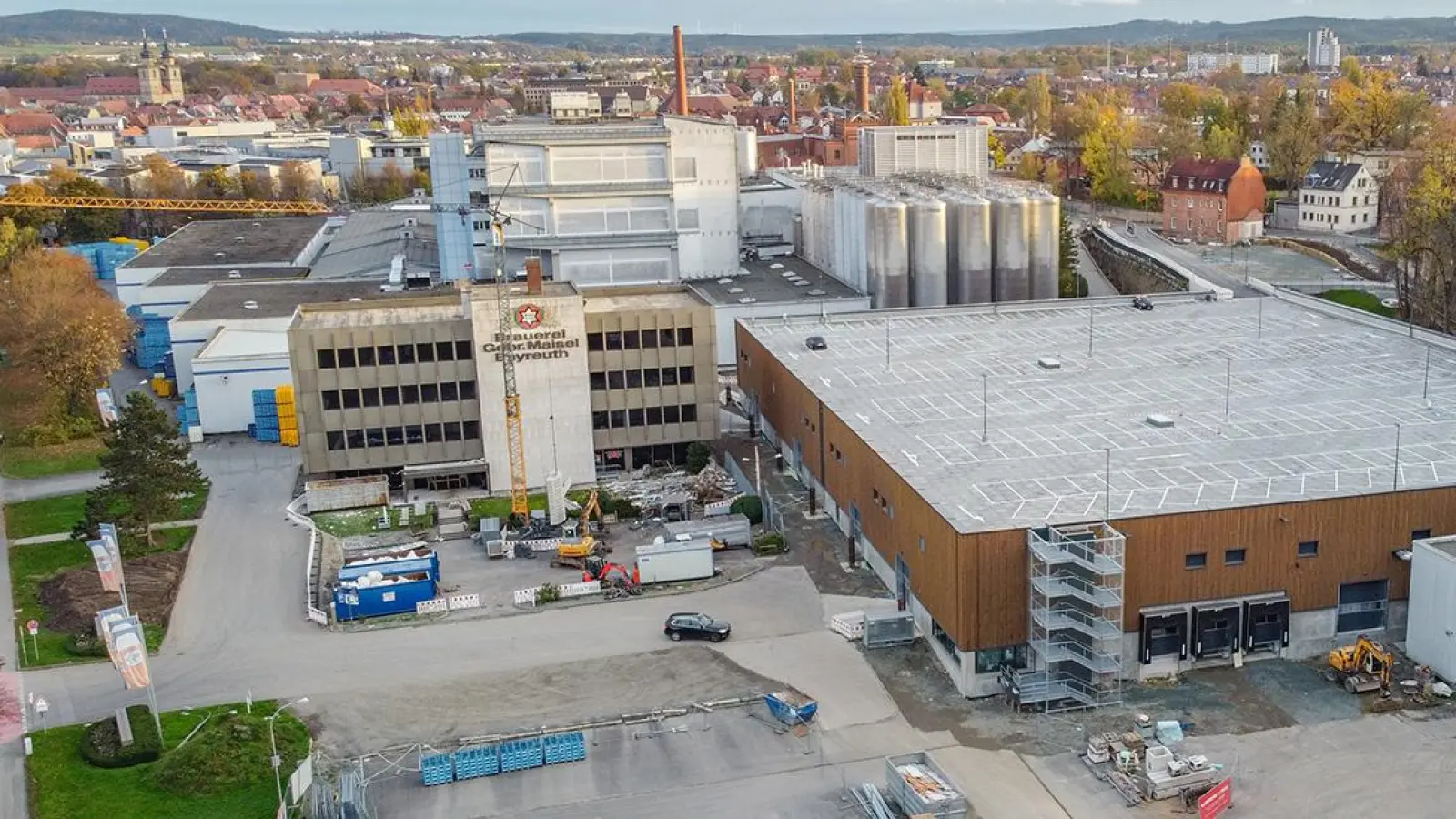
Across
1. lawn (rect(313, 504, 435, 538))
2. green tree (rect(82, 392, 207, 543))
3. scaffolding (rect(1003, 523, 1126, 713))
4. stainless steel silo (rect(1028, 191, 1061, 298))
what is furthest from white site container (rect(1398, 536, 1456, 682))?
green tree (rect(82, 392, 207, 543))

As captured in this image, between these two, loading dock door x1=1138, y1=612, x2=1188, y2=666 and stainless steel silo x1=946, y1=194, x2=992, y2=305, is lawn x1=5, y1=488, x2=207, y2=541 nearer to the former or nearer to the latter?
loading dock door x1=1138, y1=612, x2=1188, y2=666

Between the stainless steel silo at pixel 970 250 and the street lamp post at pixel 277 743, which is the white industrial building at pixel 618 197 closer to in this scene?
the stainless steel silo at pixel 970 250

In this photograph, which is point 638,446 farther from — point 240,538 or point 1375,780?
point 1375,780

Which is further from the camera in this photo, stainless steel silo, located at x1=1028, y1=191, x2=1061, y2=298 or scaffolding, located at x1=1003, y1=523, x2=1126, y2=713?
stainless steel silo, located at x1=1028, y1=191, x2=1061, y2=298

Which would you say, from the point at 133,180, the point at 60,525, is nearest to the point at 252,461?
the point at 60,525

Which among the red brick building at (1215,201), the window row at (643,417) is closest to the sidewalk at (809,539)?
the window row at (643,417)
